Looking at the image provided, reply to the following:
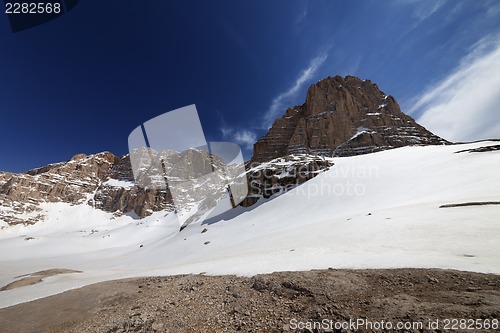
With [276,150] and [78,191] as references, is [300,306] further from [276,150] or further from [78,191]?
[78,191]

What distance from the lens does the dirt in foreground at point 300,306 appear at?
4.06 m

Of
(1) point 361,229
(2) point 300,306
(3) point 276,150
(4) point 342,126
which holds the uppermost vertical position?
(4) point 342,126

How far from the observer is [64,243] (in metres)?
82.4

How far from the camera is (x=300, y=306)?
5426mm

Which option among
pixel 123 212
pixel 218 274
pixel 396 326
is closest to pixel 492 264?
pixel 396 326

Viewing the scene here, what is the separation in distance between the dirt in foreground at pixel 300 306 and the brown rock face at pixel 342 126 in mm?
97661

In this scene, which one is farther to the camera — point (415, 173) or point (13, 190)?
point (13, 190)

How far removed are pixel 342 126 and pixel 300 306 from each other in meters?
116

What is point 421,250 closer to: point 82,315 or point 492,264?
point 492,264

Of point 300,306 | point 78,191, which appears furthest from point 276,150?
point 78,191

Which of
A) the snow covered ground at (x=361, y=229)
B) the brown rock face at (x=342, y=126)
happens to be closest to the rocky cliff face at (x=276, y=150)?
the brown rock face at (x=342, y=126)

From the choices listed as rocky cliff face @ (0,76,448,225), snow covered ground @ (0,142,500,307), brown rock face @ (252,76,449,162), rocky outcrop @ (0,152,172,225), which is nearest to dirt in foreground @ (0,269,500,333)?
snow covered ground @ (0,142,500,307)

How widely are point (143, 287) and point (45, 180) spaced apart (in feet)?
654

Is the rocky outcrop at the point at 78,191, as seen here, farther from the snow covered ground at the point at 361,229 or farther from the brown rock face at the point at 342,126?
the snow covered ground at the point at 361,229
